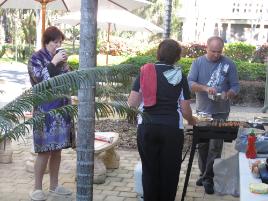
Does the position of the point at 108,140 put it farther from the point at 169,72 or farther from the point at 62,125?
the point at 169,72

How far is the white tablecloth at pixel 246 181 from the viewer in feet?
9.23

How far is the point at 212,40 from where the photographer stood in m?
5.09

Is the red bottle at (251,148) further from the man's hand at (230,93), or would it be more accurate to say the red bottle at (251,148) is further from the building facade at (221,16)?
the building facade at (221,16)

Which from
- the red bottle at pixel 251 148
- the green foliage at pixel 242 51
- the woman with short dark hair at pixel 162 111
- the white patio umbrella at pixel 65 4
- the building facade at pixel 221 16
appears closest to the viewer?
the red bottle at pixel 251 148

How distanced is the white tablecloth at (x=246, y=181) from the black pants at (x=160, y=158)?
0.57m

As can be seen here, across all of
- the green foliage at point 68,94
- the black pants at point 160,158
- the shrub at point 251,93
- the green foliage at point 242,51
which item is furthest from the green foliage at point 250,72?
the green foliage at point 68,94

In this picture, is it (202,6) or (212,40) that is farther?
(202,6)

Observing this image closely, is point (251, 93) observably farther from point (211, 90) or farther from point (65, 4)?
point (211, 90)

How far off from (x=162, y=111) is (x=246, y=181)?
107 cm

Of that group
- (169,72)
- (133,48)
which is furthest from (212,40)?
(133,48)

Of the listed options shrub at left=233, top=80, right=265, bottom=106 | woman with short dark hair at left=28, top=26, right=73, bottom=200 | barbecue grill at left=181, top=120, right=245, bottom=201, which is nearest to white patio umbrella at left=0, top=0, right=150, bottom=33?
woman with short dark hair at left=28, top=26, right=73, bottom=200

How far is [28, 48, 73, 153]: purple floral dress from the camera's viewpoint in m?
4.43

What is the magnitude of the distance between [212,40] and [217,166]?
138cm

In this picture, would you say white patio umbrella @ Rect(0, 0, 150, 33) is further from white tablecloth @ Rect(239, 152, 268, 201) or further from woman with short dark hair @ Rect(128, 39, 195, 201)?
white tablecloth @ Rect(239, 152, 268, 201)
